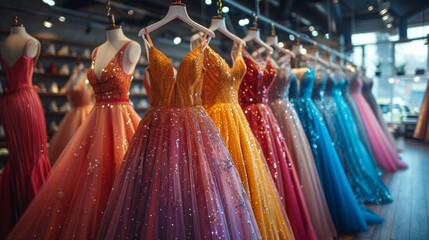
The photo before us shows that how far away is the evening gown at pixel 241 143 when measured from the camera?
1.68 metres

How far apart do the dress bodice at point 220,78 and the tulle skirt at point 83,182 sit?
49cm

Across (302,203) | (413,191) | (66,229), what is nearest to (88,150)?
(66,229)

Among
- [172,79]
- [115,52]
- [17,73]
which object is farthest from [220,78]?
[17,73]

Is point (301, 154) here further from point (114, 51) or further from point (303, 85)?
point (114, 51)

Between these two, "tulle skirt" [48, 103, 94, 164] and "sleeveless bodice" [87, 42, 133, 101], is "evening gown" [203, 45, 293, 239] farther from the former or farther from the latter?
"tulle skirt" [48, 103, 94, 164]

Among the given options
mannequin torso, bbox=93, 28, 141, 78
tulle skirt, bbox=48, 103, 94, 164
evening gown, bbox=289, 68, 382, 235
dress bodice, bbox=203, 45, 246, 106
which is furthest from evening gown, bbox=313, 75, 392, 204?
tulle skirt, bbox=48, 103, 94, 164

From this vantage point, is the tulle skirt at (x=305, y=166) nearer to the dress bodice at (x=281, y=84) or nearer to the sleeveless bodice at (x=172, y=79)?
the dress bodice at (x=281, y=84)

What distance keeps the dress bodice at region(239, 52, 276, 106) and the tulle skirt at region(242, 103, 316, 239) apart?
44 millimetres

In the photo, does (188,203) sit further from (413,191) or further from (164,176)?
(413,191)

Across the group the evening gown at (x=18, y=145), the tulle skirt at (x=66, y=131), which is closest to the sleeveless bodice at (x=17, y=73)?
the evening gown at (x=18, y=145)

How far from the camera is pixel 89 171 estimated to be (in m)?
1.71

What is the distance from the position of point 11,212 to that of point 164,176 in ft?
4.55

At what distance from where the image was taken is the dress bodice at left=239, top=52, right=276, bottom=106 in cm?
215

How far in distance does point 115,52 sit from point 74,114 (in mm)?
1611
